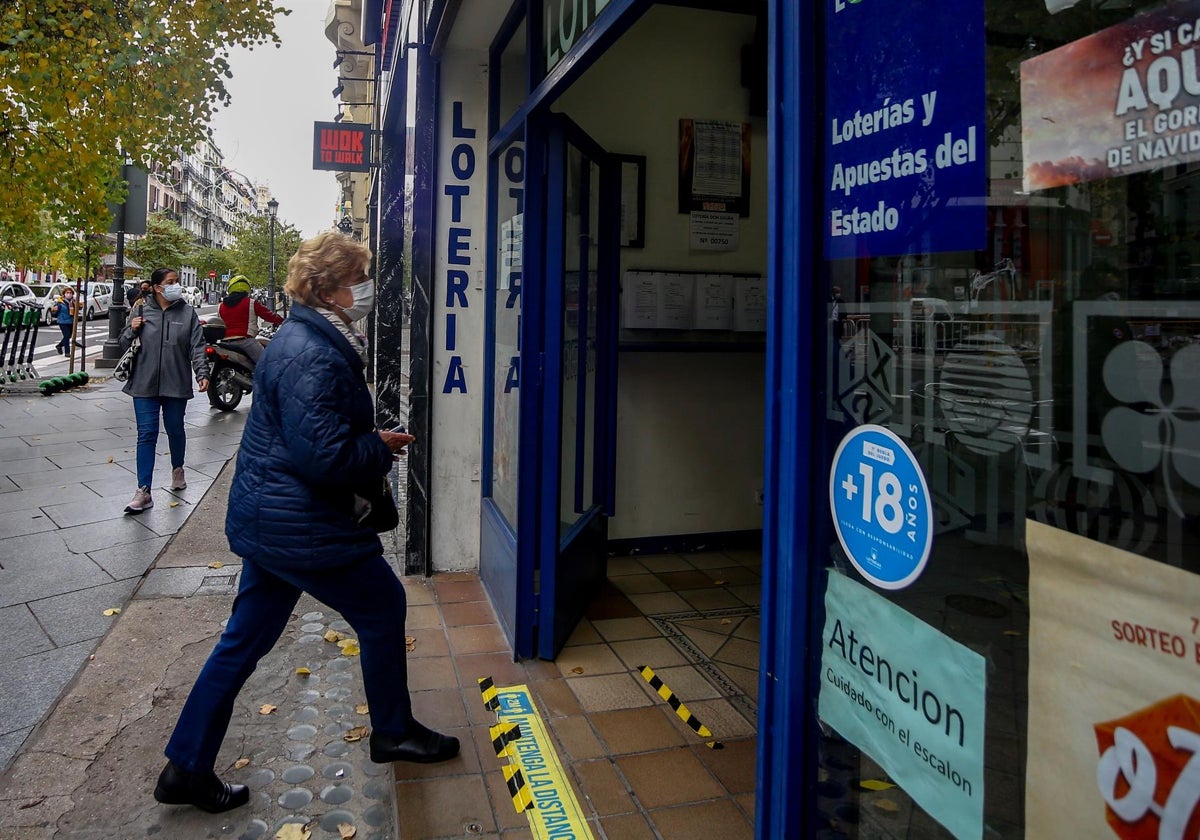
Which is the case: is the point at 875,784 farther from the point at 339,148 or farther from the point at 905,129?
the point at 339,148

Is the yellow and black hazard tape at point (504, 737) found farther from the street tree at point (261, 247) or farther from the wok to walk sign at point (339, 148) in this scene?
the street tree at point (261, 247)

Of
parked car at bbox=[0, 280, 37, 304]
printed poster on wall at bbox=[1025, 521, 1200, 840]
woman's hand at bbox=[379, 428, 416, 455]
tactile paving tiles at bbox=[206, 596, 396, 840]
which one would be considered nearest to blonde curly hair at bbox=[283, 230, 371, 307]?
woman's hand at bbox=[379, 428, 416, 455]

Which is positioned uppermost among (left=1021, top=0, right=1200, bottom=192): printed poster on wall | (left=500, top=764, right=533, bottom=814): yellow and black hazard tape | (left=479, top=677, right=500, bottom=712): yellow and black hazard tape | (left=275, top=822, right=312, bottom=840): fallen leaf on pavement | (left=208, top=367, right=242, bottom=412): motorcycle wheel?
(left=1021, top=0, right=1200, bottom=192): printed poster on wall

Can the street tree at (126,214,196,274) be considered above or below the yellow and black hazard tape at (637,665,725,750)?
above

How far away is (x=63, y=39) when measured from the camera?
8859mm

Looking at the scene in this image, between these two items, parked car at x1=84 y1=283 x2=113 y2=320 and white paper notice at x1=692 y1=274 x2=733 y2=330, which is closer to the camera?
white paper notice at x1=692 y1=274 x2=733 y2=330

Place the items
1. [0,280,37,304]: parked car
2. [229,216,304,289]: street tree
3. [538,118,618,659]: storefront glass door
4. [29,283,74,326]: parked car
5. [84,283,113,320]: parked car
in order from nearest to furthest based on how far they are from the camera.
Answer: [538,118,618,659]: storefront glass door, [0,280,37,304]: parked car, [29,283,74,326]: parked car, [84,283,113,320]: parked car, [229,216,304,289]: street tree

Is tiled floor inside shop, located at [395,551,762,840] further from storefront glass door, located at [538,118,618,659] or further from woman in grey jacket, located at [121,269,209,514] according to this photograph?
woman in grey jacket, located at [121,269,209,514]

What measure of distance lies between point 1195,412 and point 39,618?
511cm

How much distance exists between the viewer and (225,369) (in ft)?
39.8

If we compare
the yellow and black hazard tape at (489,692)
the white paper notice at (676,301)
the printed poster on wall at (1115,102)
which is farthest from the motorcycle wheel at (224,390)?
the printed poster on wall at (1115,102)

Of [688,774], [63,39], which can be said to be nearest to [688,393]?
[688,774]

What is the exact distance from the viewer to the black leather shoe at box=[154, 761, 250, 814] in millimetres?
2785

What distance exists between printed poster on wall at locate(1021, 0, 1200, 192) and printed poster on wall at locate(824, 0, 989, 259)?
0.13 meters
